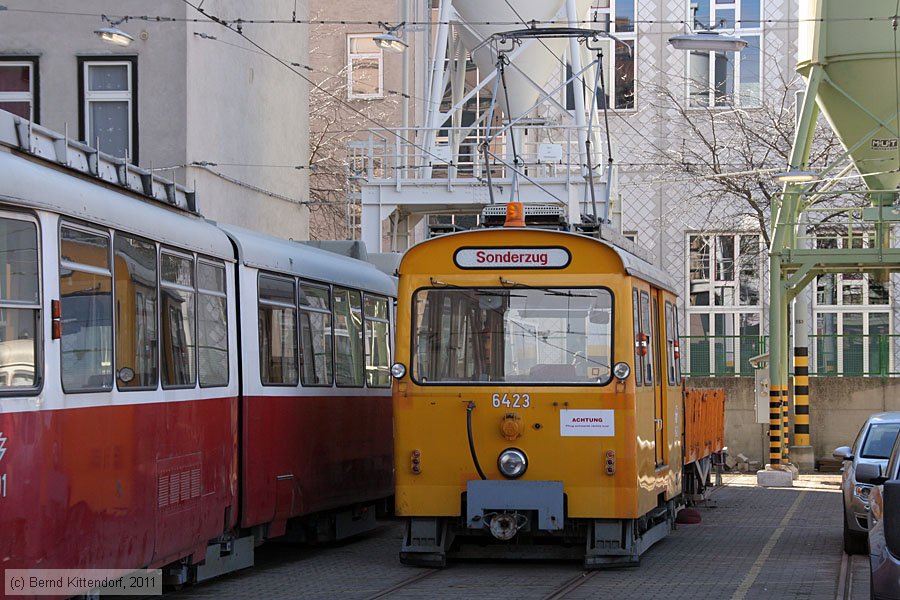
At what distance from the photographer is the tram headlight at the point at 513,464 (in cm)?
1290

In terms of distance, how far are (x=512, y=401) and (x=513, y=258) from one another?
126 cm

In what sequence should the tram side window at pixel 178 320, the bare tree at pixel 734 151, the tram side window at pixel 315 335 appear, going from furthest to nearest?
the bare tree at pixel 734 151 < the tram side window at pixel 315 335 < the tram side window at pixel 178 320

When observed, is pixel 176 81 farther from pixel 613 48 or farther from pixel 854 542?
pixel 613 48

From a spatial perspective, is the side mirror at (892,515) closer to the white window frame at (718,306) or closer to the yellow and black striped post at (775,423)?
the yellow and black striped post at (775,423)

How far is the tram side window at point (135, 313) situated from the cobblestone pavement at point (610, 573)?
92.6 inches

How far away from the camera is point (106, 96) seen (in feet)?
78.4

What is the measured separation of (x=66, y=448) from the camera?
8750mm

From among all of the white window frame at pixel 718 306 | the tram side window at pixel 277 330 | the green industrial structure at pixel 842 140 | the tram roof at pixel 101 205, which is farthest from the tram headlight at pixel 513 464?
the white window frame at pixel 718 306

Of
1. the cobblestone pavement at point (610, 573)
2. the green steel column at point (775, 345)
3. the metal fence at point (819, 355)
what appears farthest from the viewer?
the metal fence at point (819, 355)

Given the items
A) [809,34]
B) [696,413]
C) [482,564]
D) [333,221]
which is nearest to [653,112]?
[333,221]

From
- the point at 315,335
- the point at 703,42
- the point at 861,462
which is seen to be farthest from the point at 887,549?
the point at 703,42

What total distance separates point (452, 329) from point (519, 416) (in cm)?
99

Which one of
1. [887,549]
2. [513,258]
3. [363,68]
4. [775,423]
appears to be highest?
[363,68]

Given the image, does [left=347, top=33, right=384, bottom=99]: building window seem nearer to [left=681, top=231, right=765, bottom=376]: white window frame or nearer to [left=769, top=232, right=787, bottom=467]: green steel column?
[left=681, top=231, right=765, bottom=376]: white window frame
